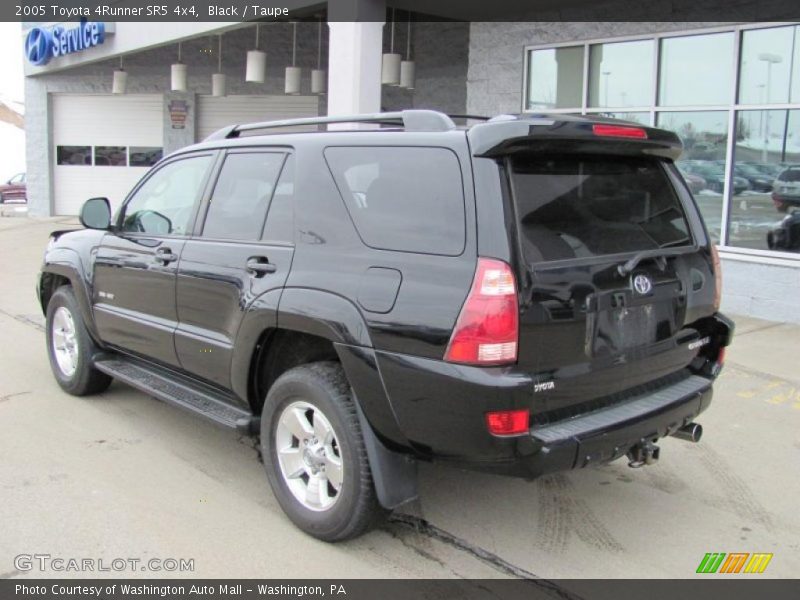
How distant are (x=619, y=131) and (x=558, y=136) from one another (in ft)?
1.42

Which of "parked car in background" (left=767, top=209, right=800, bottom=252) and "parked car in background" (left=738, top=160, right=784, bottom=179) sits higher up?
"parked car in background" (left=738, top=160, right=784, bottom=179)

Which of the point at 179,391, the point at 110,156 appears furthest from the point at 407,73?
the point at 179,391

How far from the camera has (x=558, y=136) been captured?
321cm

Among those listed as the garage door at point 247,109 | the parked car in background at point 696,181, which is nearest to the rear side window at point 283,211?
the parked car in background at point 696,181

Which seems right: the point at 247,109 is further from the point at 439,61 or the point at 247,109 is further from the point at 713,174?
the point at 713,174

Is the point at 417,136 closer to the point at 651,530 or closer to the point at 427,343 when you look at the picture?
the point at 427,343

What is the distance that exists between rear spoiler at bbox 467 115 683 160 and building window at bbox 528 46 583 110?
725cm

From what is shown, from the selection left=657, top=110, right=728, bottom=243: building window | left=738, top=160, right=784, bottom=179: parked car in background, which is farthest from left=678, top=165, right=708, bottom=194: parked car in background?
left=738, top=160, right=784, bottom=179: parked car in background

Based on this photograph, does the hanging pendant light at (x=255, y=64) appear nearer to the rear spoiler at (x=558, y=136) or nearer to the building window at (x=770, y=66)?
the building window at (x=770, y=66)

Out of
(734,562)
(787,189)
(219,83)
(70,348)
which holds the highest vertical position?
(219,83)

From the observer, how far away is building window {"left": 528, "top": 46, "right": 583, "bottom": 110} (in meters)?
10.5

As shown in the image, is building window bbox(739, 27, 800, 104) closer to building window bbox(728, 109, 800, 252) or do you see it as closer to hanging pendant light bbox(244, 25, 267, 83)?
building window bbox(728, 109, 800, 252)

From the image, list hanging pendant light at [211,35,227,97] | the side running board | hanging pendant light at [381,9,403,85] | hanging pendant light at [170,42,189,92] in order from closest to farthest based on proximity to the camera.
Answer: the side running board → hanging pendant light at [381,9,403,85] → hanging pendant light at [170,42,189,92] → hanging pendant light at [211,35,227,97]

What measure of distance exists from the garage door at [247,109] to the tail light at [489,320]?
53.3ft
